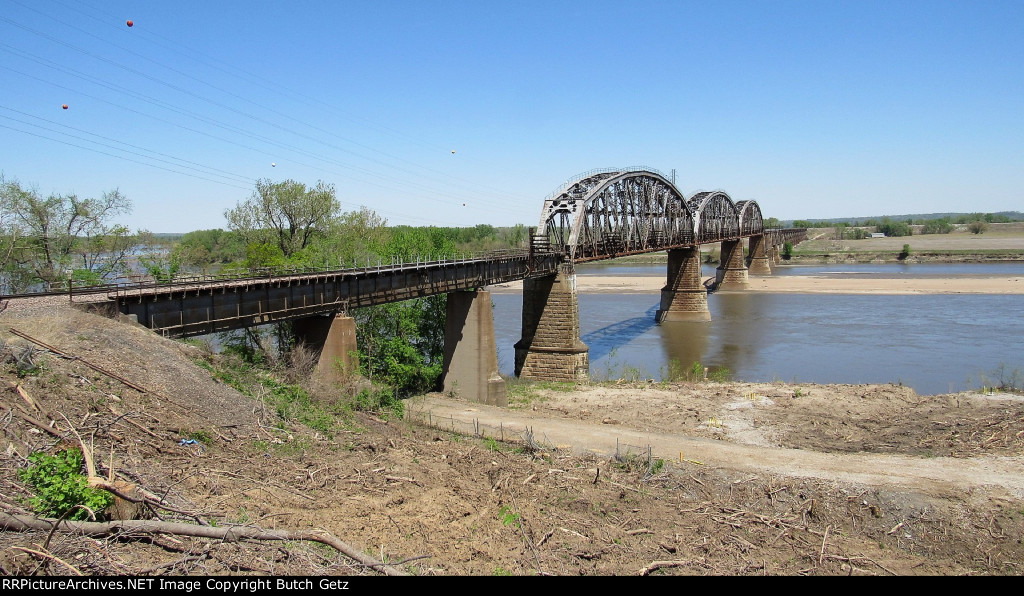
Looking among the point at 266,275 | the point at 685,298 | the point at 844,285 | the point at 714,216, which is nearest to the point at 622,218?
the point at 685,298

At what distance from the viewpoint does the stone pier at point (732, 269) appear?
110125 millimetres

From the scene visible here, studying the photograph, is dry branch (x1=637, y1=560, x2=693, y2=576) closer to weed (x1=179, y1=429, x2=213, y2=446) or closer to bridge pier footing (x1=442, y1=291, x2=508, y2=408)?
weed (x1=179, y1=429, x2=213, y2=446)

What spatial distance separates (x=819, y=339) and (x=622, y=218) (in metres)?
20.5

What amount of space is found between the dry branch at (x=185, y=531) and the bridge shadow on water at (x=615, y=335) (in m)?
41.3

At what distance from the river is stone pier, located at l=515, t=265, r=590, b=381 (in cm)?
329

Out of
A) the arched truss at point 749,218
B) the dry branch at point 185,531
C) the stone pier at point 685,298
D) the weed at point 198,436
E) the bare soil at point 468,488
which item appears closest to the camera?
the dry branch at point 185,531

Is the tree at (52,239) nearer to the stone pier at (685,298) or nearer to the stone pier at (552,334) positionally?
the stone pier at (552,334)

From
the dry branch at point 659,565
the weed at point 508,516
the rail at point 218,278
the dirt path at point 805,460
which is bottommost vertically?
the dirt path at point 805,460

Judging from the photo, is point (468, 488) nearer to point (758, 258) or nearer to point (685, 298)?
point (685, 298)

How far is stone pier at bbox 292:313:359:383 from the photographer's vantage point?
28.2 metres

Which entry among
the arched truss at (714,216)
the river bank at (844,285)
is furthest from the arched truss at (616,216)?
the river bank at (844,285)

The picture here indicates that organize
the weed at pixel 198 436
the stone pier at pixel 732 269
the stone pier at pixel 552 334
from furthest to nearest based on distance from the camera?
the stone pier at pixel 732 269 → the stone pier at pixel 552 334 → the weed at pixel 198 436

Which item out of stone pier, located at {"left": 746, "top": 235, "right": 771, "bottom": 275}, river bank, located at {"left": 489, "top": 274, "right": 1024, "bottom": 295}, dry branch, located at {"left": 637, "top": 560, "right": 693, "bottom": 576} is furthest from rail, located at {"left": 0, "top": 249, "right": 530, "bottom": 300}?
stone pier, located at {"left": 746, "top": 235, "right": 771, "bottom": 275}

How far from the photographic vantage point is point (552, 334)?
142 feet
